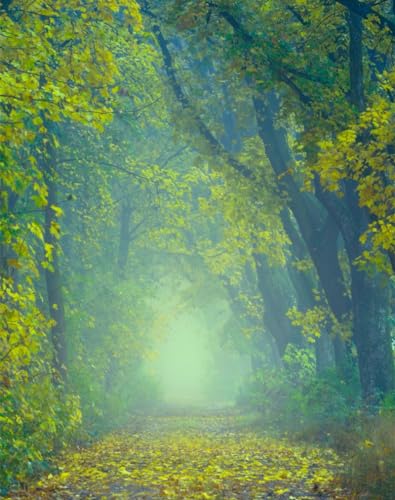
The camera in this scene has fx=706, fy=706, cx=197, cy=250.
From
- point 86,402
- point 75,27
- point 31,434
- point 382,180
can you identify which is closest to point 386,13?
point 382,180

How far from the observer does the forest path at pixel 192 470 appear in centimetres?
986

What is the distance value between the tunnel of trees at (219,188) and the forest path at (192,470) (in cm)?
62

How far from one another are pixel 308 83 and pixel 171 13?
12.6 ft

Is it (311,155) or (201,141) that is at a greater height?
(201,141)

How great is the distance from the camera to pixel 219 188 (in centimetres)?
2295

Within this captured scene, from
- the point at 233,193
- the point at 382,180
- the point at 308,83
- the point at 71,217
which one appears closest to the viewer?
the point at 382,180

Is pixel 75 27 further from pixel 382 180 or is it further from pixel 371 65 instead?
pixel 371 65

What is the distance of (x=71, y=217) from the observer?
85.0ft

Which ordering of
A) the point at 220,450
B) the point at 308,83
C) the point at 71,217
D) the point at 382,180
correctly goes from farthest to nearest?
the point at 71,217 < the point at 220,450 < the point at 308,83 < the point at 382,180

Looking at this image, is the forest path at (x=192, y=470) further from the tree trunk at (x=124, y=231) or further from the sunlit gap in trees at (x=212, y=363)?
the sunlit gap in trees at (x=212, y=363)

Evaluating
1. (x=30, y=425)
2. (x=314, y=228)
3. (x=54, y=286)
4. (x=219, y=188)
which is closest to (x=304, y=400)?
(x=314, y=228)

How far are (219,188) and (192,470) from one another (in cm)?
1223

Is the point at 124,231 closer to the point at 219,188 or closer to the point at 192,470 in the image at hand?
the point at 219,188

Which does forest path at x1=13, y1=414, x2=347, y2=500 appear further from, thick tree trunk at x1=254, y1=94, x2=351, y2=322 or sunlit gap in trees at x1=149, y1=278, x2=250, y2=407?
sunlit gap in trees at x1=149, y1=278, x2=250, y2=407
